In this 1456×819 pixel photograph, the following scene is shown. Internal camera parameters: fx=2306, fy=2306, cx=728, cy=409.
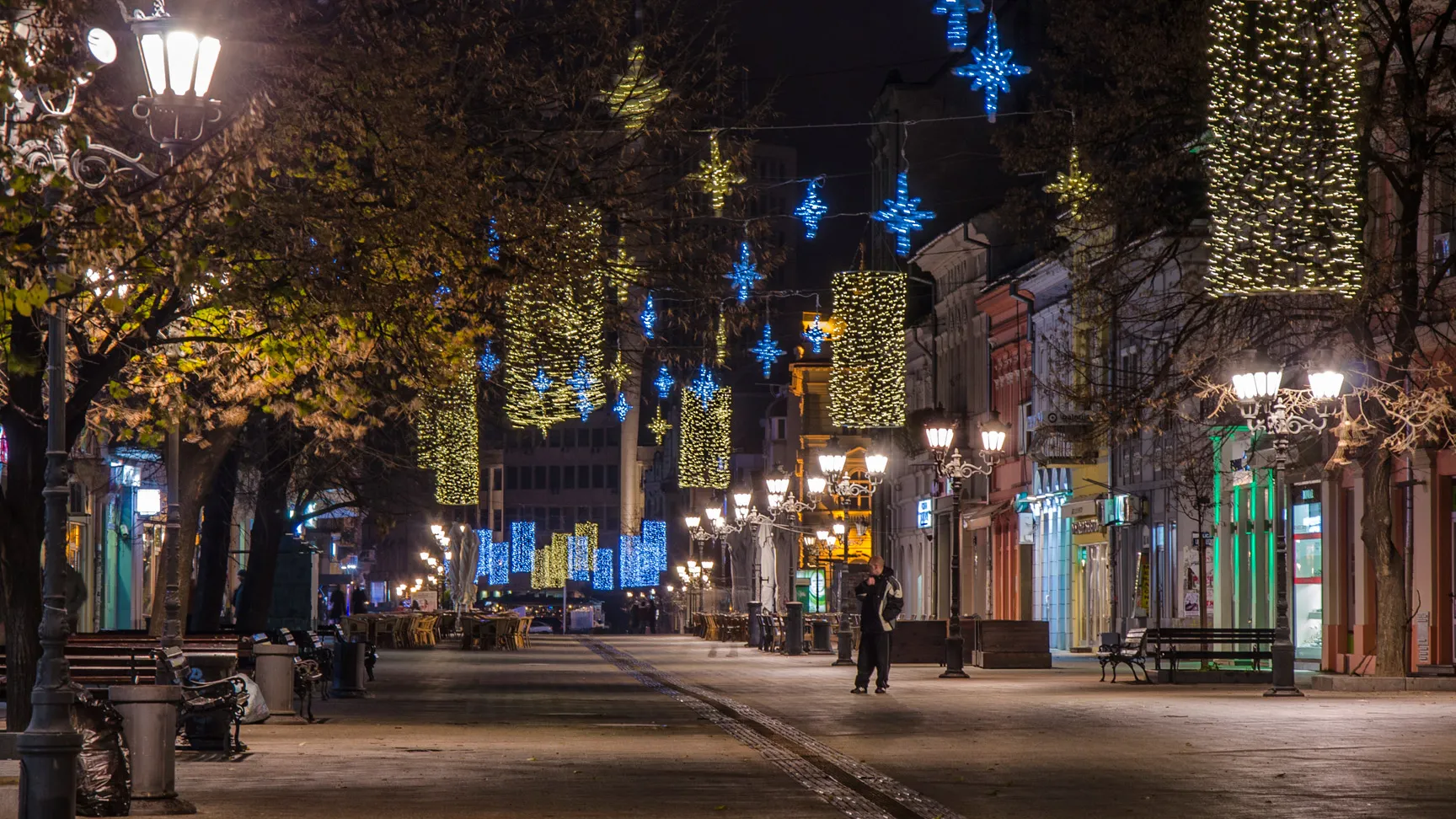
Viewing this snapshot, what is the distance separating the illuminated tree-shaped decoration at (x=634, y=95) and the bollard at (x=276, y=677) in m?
6.51

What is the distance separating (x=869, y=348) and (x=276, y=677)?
27.3m

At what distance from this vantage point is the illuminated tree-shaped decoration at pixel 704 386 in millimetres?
69250

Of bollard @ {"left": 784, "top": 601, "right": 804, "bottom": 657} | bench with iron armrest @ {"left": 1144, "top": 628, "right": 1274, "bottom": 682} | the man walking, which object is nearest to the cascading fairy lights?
the man walking

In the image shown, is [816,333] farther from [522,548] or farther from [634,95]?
[634,95]

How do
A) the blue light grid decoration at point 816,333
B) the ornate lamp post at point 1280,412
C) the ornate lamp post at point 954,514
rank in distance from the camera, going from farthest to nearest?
the blue light grid decoration at point 816,333, the ornate lamp post at point 954,514, the ornate lamp post at point 1280,412

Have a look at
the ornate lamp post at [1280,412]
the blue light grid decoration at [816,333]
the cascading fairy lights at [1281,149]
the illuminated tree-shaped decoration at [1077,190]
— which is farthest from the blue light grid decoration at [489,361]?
the blue light grid decoration at [816,333]

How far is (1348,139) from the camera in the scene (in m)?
26.7

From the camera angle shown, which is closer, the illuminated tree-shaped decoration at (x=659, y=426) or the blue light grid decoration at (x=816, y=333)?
the blue light grid decoration at (x=816, y=333)

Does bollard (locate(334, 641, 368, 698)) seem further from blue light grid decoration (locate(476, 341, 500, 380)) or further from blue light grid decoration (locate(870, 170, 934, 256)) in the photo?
blue light grid decoration (locate(870, 170, 934, 256))

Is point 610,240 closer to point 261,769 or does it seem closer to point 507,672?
point 261,769

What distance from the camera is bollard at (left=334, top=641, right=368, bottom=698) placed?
29562 millimetres

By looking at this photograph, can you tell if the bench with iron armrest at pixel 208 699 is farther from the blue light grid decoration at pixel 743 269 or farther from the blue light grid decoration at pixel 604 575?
the blue light grid decoration at pixel 604 575

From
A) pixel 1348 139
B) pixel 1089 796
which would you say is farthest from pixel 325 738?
pixel 1348 139

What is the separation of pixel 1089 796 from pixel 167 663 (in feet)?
24.8
